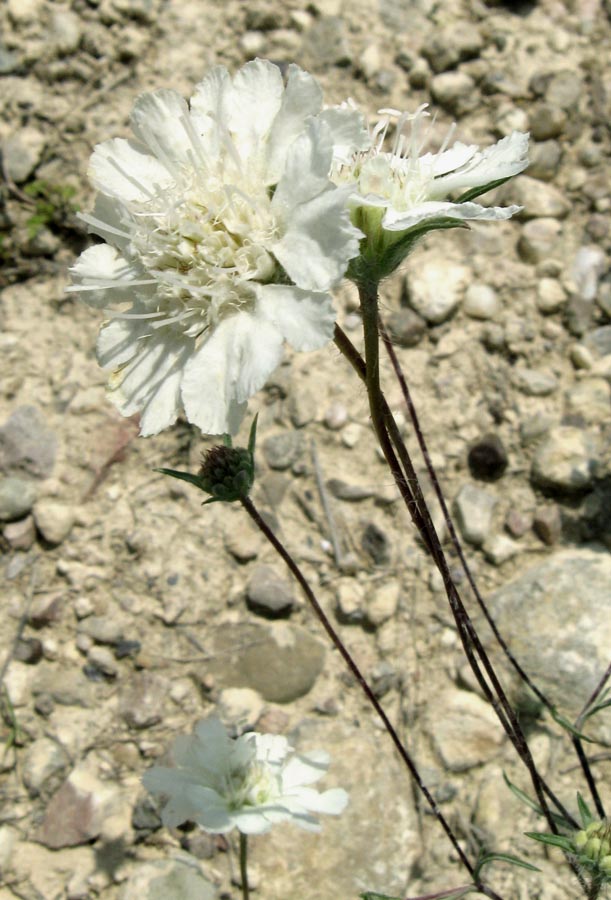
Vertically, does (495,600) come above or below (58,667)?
above

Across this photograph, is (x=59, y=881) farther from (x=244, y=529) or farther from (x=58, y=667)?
(x=244, y=529)

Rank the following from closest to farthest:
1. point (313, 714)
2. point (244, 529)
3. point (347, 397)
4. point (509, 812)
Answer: point (509, 812)
point (313, 714)
point (244, 529)
point (347, 397)

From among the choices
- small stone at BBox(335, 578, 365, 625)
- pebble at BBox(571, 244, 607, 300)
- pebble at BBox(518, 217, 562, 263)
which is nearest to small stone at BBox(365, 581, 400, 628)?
small stone at BBox(335, 578, 365, 625)

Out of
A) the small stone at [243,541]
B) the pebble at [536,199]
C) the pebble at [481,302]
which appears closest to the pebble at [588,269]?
the pebble at [536,199]

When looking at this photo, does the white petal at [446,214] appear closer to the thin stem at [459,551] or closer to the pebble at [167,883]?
the thin stem at [459,551]

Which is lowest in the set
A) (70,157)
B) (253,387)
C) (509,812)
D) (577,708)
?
(509,812)

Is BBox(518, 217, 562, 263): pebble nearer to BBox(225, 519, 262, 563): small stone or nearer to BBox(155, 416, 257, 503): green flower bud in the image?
BBox(225, 519, 262, 563): small stone

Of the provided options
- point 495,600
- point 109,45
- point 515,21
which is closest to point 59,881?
point 495,600
